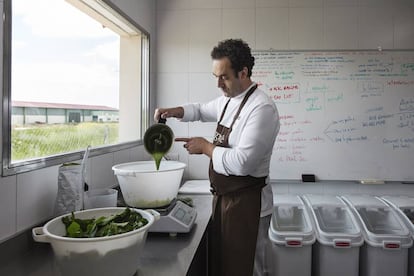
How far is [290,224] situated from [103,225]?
5.40 ft

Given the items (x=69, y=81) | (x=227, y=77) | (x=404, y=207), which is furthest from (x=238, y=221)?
(x=404, y=207)

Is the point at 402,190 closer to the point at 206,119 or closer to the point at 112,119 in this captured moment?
the point at 206,119

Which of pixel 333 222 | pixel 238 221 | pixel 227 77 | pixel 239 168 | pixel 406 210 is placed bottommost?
pixel 333 222

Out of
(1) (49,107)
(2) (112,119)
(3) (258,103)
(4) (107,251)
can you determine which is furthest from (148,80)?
(4) (107,251)

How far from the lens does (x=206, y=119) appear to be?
1.98 meters

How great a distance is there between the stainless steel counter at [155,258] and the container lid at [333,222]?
→ 39.9 inches

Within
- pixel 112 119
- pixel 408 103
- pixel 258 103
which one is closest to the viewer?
pixel 258 103

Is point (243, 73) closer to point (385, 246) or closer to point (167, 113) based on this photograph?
point (167, 113)

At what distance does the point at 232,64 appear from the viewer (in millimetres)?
1497

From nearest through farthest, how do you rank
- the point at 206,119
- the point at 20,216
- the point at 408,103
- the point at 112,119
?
Answer: the point at 20,216, the point at 206,119, the point at 112,119, the point at 408,103

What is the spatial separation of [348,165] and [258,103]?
1.45 m

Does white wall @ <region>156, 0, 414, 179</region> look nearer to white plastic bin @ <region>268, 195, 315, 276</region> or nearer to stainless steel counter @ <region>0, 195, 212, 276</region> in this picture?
white plastic bin @ <region>268, 195, 315, 276</region>

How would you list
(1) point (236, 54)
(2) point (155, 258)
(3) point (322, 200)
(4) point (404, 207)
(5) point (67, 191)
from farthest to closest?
(3) point (322, 200), (4) point (404, 207), (1) point (236, 54), (5) point (67, 191), (2) point (155, 258)

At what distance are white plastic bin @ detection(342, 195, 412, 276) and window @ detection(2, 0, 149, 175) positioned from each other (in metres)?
1.66
